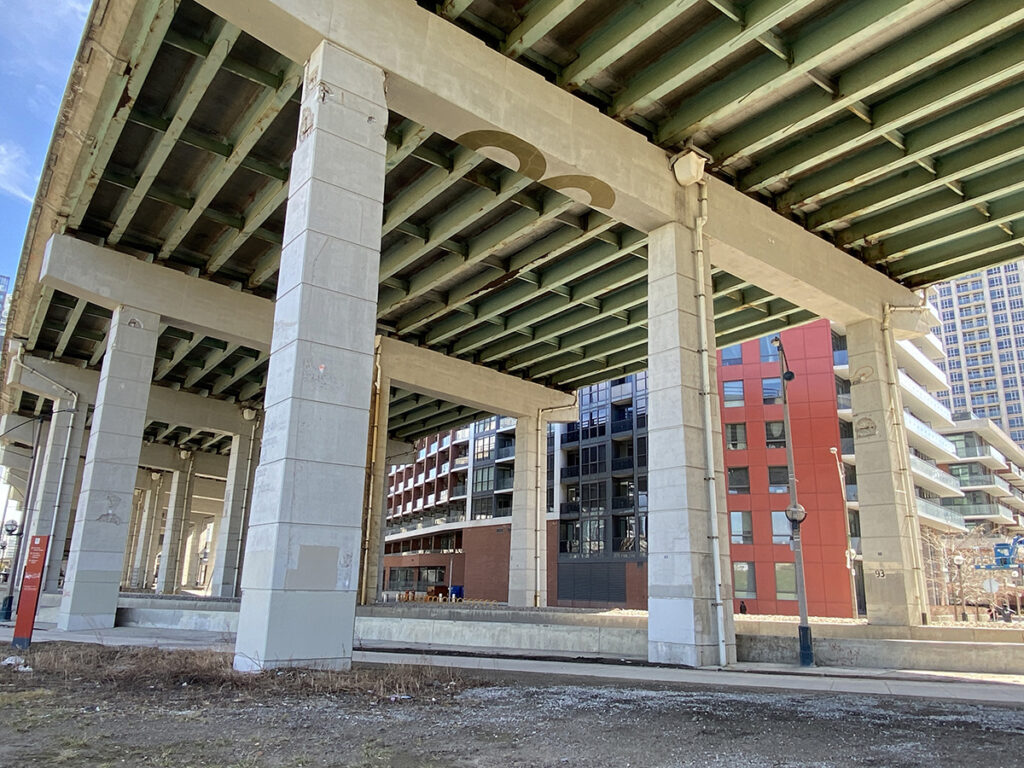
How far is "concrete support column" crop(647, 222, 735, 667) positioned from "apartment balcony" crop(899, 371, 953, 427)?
4685 centimetres

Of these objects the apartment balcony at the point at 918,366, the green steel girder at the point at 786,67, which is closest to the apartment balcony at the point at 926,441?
the apartment balcony at the point at 918,366

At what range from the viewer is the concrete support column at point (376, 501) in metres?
27.1

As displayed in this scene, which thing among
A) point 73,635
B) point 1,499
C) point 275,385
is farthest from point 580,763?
point 1,499

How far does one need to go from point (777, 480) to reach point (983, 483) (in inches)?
1615

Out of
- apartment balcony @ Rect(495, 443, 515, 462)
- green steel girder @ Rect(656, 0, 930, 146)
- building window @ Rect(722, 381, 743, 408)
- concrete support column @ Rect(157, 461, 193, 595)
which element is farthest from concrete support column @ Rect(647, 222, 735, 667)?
apartment balcony @ Rect(495, 443, 515, 462)

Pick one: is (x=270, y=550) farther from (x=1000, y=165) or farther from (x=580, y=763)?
(x=1000, y=165)

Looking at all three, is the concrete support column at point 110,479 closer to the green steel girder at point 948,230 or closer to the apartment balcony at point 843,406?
the green steel girder at point 948,230

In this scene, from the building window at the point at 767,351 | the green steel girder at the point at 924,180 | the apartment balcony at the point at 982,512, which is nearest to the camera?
the green steel girder at the point at 924,180

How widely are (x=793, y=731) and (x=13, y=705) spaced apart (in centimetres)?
759

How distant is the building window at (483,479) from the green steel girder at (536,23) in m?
59.4

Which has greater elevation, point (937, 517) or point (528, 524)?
point (937, 517)

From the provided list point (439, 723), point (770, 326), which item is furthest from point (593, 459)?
point (439, 723)

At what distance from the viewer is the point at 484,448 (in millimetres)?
74938

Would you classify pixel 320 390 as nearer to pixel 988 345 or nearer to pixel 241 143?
pixel 241 143
